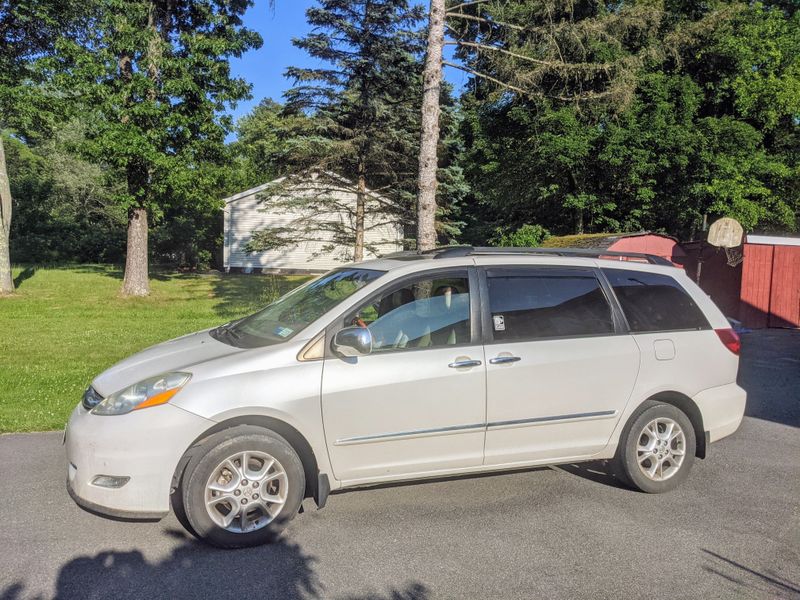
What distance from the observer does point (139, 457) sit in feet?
12.5

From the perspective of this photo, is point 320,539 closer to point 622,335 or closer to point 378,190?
point 622,335

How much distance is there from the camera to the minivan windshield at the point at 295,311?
14.5ft

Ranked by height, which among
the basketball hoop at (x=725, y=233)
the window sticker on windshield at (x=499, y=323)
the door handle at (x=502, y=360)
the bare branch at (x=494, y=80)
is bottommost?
the door handle at (x=502, y=360)

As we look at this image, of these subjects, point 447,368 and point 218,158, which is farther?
point 218,158

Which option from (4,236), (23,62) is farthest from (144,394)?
(23,62)

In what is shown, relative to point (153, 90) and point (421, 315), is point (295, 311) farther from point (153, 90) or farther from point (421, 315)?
point (153, 90)

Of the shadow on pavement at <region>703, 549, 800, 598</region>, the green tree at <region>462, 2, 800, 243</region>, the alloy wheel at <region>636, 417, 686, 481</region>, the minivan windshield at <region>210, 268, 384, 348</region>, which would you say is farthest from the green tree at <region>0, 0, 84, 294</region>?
the shadow on pavement at <region>703, 549, 800, 598</region>

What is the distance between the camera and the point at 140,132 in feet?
60.2

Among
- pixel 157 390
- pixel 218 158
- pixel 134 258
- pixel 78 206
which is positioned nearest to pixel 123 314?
pixel 134 258

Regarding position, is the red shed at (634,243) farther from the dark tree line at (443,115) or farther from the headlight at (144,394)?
the headlight at (144,394)

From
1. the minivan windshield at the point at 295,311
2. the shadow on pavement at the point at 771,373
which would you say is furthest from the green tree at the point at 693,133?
the minivan windshield at the point at 295,311

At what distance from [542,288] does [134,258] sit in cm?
1967

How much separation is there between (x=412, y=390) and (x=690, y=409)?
2385 mm

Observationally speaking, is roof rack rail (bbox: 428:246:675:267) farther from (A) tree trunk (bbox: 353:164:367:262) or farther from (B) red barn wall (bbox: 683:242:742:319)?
(A) tree trunk (bbox: 353:164:367:262)
